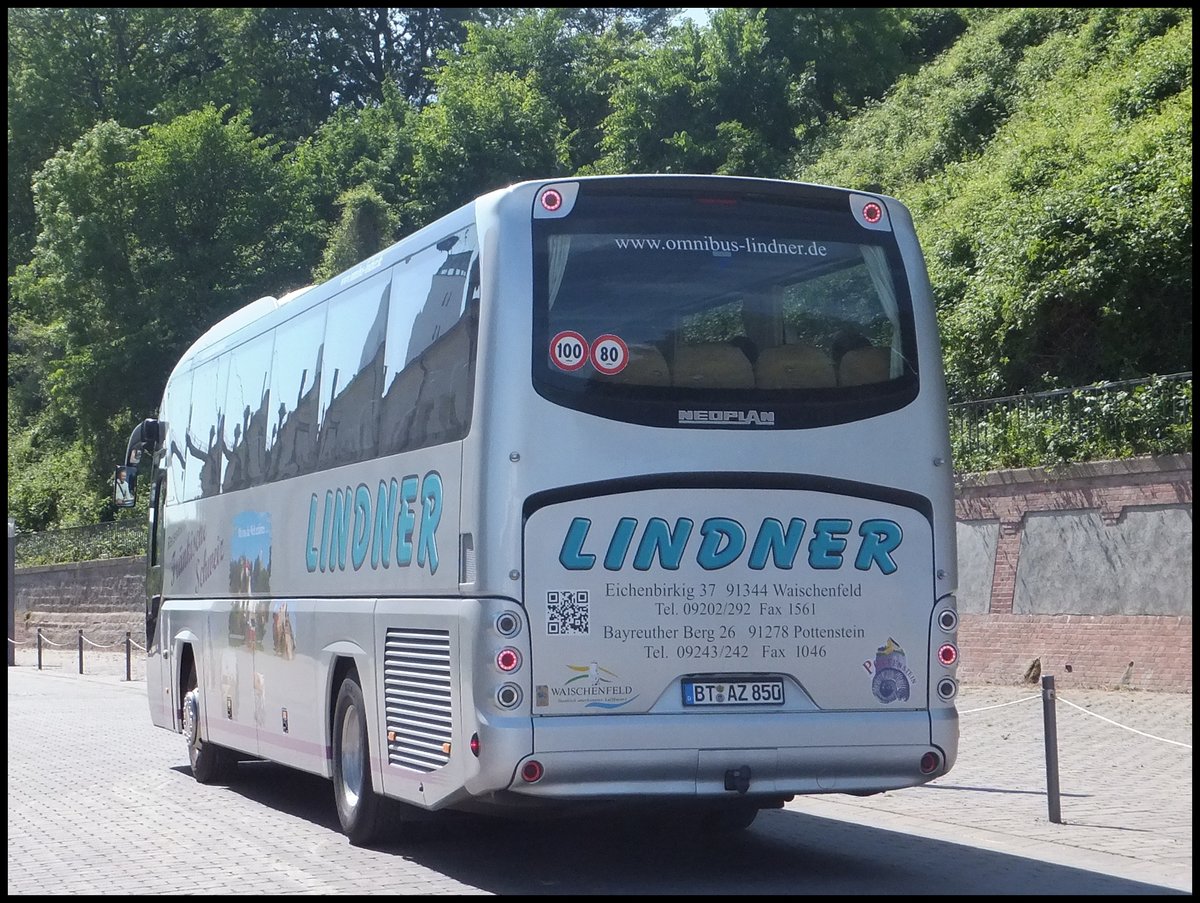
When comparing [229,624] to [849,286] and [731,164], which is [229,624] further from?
[731,164]

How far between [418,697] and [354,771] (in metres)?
1.44

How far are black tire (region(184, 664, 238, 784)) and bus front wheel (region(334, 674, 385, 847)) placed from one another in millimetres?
3991

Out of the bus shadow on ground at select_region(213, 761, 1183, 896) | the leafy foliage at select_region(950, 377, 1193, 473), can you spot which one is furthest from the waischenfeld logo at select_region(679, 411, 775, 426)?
the leafy foliage at select_region(950, 377, 1193, 473)

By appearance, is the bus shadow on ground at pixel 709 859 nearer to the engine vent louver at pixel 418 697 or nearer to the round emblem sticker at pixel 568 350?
the engine vent louver at pixel 418 697

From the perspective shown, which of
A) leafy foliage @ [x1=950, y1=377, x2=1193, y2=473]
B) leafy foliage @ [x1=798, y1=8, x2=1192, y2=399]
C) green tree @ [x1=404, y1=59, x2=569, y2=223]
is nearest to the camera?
leafy foliage @ [x1=950, y1=377, x2=1193, y2=473]

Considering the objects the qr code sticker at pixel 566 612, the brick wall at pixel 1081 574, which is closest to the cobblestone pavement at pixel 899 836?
the qr code sticker at pixel 566 612

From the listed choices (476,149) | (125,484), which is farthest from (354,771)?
(476,149)

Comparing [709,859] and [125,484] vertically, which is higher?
[125,484]

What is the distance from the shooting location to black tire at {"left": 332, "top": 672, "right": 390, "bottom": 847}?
10.3 m

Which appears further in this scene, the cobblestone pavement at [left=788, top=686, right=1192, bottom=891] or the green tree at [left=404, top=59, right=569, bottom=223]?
the green tree at [left=404, top=59, right=569, bottom=223]

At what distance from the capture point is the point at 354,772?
10602 mm

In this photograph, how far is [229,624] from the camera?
13773 mm

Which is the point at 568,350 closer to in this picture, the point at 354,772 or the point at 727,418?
the point at 727,418

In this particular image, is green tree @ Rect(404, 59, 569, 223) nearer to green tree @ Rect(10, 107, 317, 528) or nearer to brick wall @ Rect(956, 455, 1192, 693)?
green tree @ Rect(10, 107, 317, 528)
